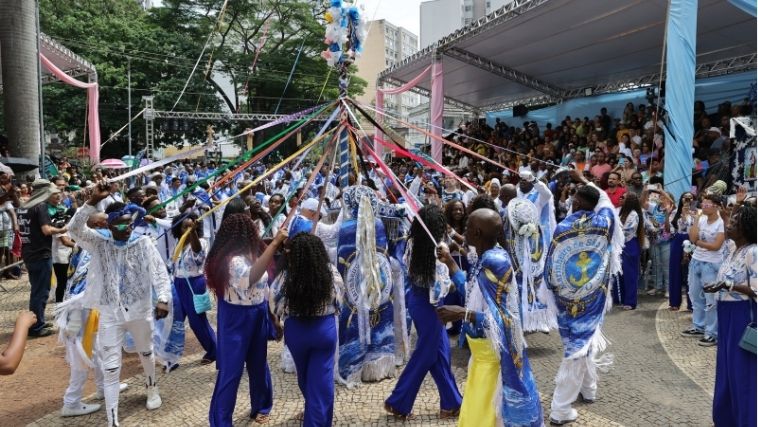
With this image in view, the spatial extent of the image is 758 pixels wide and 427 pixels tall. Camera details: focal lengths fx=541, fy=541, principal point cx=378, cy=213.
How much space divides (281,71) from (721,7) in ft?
78.9

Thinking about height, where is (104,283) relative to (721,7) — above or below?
below

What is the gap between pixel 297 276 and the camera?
3467mm

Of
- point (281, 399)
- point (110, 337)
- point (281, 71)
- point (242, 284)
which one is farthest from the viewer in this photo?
point (281, 71)

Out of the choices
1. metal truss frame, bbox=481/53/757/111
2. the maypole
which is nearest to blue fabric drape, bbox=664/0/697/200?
metal truss frame, bbox=481/53/757/111

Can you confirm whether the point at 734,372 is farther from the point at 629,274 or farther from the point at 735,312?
the point at 629,274

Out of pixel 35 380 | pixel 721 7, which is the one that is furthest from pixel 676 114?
pixel 35 380

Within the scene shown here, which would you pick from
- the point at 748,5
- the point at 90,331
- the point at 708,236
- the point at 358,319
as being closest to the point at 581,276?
the point at 358,319

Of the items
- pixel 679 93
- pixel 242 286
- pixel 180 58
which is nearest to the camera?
pixel 242 286

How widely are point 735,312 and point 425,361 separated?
6.82 ft

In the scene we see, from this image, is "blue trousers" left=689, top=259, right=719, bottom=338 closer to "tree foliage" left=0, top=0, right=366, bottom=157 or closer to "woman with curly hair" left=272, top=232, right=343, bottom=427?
"woman with curly hair" left=272, top=232, right=343, bottom=427

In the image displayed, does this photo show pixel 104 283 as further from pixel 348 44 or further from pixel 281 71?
pixel 281 71

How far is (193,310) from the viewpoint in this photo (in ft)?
17.3

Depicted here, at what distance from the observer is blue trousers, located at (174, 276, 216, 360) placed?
208 inches

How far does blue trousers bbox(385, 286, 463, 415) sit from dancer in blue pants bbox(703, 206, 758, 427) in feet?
5.81
